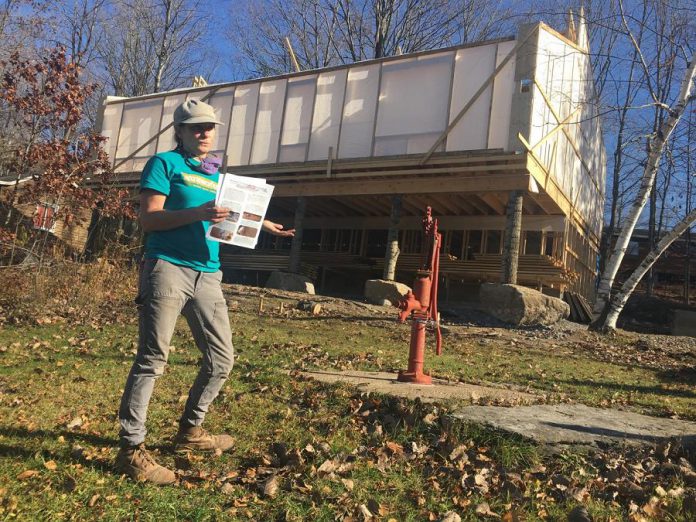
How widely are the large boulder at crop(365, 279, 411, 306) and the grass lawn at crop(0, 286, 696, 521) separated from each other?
7915 mm

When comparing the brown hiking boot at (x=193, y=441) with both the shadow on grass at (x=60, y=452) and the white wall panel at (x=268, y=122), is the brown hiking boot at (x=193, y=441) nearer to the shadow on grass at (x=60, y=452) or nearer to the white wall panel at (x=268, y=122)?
the shadow on grass at (x=60, y=452)

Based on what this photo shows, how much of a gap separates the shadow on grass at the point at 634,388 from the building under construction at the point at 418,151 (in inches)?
296

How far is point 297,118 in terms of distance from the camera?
703 inches

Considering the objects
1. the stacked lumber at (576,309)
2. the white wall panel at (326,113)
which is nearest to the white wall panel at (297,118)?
the white wall panel at (326,113)

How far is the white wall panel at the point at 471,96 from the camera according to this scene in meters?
14.6

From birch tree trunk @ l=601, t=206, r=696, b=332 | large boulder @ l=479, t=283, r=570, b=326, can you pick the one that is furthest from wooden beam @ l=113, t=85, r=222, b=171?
birch tree trunk @ l=601, t=206, r=696, b=332

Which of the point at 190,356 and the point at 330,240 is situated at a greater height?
the point at 330,240

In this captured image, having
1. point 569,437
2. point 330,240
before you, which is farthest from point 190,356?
point 330,240

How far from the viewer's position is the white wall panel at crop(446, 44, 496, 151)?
14620 millimetres

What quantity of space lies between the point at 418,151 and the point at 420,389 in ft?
38.3

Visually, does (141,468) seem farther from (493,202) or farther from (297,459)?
(493,202)

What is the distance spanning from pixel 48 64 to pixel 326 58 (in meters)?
18.4

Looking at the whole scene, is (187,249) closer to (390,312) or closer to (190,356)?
(190,356)

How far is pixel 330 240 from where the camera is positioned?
22484 millimetres
